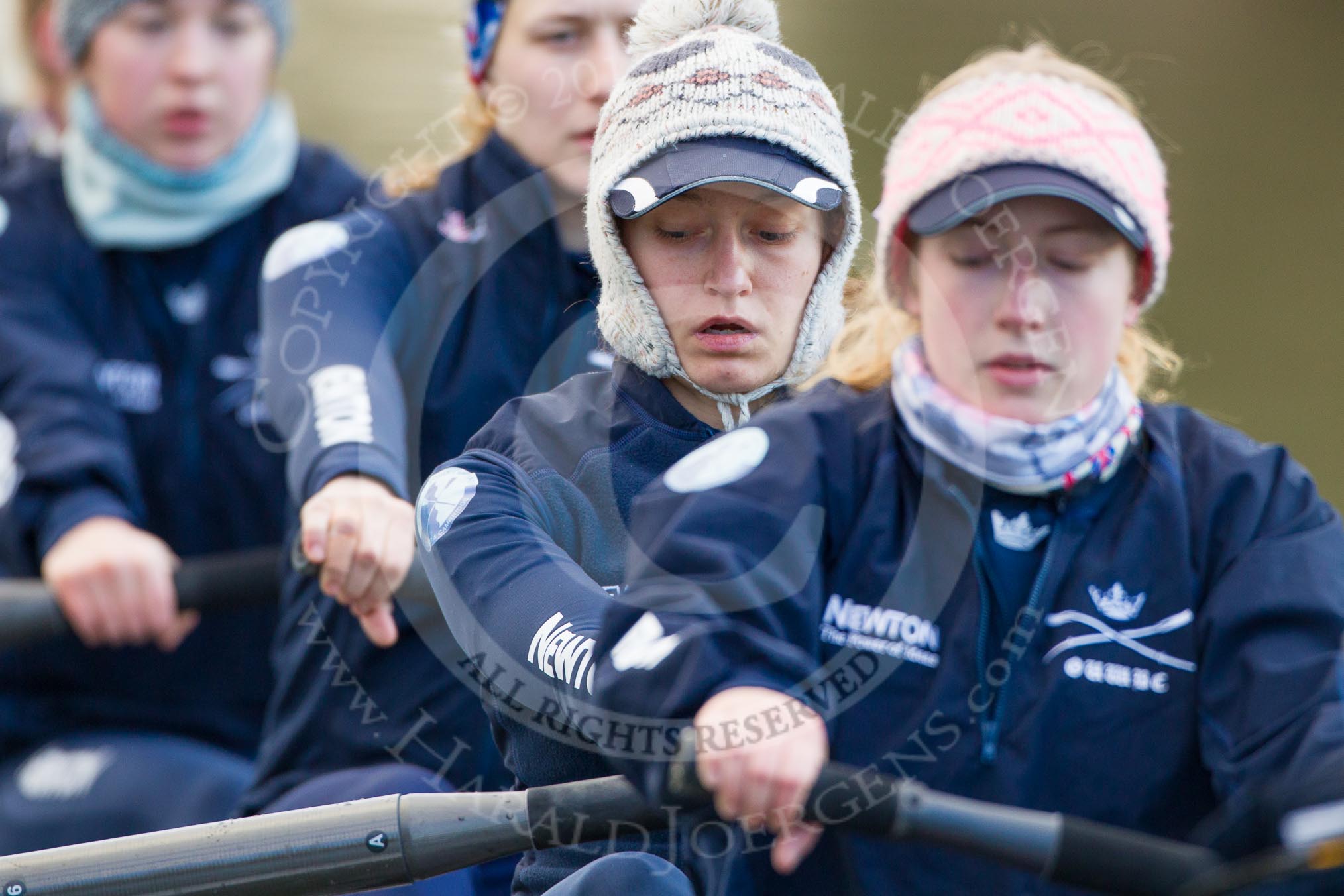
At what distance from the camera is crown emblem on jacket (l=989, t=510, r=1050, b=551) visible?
984 mm

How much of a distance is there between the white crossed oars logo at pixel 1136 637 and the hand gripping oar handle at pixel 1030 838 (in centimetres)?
12

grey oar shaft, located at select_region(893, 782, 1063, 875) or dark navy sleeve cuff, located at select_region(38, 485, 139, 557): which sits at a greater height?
dark navy sleeve cuff, located at select_region(38, 485, 139, 557)

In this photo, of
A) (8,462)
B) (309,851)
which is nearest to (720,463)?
(309,851)

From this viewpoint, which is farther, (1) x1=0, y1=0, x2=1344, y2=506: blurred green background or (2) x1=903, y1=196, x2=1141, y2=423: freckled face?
(1) x1=0, y1=0, x2=1344, y2=506: blurred green background

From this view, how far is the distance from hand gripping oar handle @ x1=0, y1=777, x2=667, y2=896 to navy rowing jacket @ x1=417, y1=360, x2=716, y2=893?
0.18 ft

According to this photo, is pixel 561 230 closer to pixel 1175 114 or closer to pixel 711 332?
pixel 711 332

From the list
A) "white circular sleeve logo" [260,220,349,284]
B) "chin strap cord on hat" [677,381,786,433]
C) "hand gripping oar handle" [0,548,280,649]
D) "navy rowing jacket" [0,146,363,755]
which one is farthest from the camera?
"navy rowing jacket" [0,146,363,755]

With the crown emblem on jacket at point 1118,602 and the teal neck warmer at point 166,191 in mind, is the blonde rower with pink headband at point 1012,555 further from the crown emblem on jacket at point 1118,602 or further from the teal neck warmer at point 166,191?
the teal neck warmer at point 166,191

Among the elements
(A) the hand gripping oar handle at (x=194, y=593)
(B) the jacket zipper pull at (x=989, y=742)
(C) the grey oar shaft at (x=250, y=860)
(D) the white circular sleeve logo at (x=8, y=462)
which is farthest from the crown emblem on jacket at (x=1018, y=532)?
(D) the white circular sleeve logo at (x=8, y=462)

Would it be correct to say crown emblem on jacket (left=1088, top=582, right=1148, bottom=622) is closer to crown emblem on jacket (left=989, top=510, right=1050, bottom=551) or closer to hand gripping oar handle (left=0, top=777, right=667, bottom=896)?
crown emblem on jacket (left=989, top=510, right=1050, bottom=551)

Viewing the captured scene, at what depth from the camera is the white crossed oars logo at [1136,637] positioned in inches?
37.5

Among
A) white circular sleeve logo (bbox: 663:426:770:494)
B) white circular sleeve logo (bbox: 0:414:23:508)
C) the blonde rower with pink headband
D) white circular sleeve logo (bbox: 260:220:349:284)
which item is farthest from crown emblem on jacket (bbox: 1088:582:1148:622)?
white circular sleeve logo (bbox: 0:414:23:508)

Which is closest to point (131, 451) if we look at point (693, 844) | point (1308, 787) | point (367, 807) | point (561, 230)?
point (561, 230)

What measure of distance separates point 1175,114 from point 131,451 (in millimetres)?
1909
